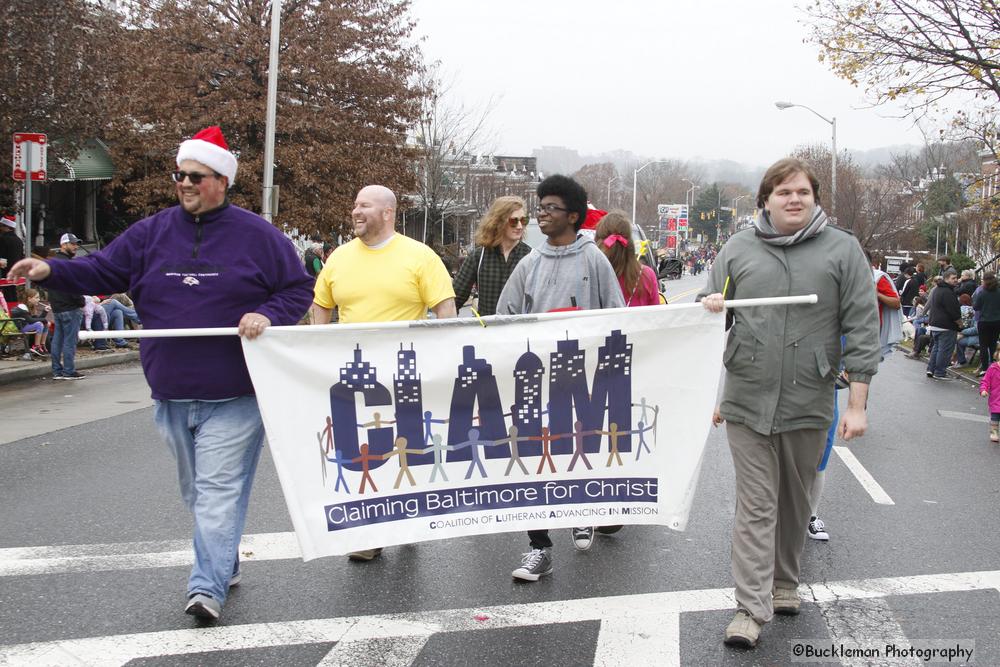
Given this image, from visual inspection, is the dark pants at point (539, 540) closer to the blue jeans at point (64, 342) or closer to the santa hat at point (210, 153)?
the santa hat at point (210, 153)

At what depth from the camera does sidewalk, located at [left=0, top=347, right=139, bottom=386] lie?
13170 mm

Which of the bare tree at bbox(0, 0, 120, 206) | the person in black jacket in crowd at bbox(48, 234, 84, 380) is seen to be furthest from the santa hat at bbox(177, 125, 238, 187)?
the bare tree at bbox(0, 0, 120, 206)

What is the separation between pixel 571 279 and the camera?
16.4 feet

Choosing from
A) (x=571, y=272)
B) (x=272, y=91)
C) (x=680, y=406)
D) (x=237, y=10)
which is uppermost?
(x=237, y=10)

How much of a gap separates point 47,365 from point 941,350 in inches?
574

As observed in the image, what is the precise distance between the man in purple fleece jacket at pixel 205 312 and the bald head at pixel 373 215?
60cm

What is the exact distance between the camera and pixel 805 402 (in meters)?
4.11

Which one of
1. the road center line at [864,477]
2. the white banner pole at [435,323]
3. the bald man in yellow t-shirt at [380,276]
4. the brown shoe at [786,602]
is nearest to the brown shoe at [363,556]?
the bald man in yellow t-shirt at [380,276]

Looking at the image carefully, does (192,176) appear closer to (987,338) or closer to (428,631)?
(428,631)

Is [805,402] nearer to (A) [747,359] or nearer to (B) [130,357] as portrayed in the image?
(A) [747,359]

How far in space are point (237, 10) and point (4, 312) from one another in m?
12.7

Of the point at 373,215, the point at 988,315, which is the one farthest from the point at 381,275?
the point at 988,315

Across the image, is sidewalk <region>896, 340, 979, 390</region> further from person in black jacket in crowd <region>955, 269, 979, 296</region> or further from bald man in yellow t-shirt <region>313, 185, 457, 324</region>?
bald man in yellow t-shirt <region>313, 185, 457, 324</region>

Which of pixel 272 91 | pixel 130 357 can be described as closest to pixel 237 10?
pixel 272 91
